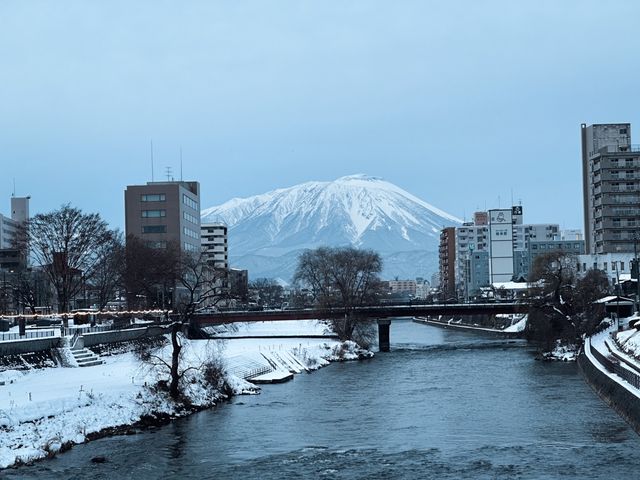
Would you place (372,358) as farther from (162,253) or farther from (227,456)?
(227,456)

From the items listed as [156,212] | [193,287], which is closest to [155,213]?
[156,212]

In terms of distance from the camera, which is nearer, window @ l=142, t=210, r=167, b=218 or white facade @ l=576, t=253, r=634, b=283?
white facade @ l=576, t=253, r=634, b=283

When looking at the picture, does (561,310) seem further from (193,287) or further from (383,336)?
(193,287)

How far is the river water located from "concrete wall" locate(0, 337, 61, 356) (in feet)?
44.1

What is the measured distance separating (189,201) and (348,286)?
214ft

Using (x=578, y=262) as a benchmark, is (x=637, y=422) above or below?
below

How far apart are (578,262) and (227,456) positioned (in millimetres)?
104597

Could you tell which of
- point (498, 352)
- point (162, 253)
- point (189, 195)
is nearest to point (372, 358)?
point (498, 352)

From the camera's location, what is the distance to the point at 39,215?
89562 millimetres

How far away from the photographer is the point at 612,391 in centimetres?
4700

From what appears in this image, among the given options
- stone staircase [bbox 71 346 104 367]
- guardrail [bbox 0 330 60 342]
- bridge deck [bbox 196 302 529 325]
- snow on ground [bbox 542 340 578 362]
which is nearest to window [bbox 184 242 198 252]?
bridge deck [bbox 196 302 529 325]

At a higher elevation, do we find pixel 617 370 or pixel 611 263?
pixel 611 263

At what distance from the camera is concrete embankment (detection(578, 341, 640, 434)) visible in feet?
132

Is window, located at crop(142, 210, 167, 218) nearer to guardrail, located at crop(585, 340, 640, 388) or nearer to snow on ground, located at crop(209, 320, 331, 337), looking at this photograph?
snow on ground, located at crop(209, 320, 331, 337)
